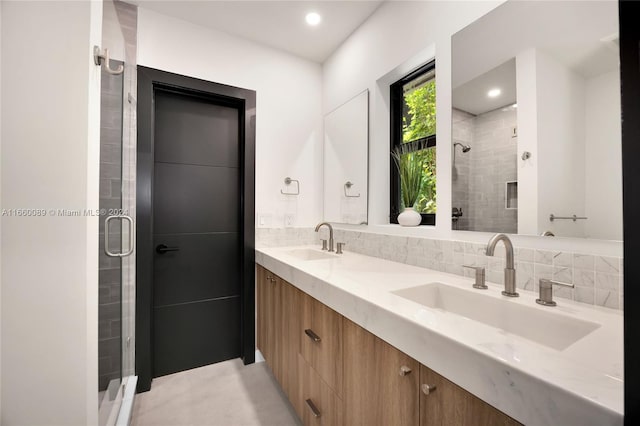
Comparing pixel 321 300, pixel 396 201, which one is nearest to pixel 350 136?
pixel 396 201

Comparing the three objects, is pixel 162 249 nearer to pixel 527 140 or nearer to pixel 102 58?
pixel 102 58

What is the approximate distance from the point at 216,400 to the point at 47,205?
1.56m

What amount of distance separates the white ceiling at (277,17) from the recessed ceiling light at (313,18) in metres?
0.03

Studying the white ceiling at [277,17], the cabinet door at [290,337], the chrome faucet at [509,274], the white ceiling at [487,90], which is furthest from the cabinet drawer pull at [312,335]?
the white ceiling at [277,17]

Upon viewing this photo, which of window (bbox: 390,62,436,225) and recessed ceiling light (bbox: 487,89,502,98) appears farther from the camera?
window (bbox: 390,62,436,225)

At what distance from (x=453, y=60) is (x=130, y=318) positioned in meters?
2.48

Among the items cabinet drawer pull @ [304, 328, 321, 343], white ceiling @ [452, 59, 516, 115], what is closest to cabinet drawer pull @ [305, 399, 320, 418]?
cabinet drawer pull @ [304, 328, 321, 343]

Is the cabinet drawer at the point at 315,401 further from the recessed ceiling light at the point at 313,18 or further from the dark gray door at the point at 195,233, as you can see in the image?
the recessed ceiling light at the point at 313,18

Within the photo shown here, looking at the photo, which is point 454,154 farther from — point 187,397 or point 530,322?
point 187,397

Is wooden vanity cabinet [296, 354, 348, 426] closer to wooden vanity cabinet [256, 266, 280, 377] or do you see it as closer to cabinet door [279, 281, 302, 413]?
cabinet door [279, 281, 302, 413]

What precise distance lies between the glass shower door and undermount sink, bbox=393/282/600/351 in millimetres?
1276

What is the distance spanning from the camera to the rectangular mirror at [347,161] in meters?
2.09

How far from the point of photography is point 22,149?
0.81m

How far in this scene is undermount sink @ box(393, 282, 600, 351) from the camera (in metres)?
0.83
